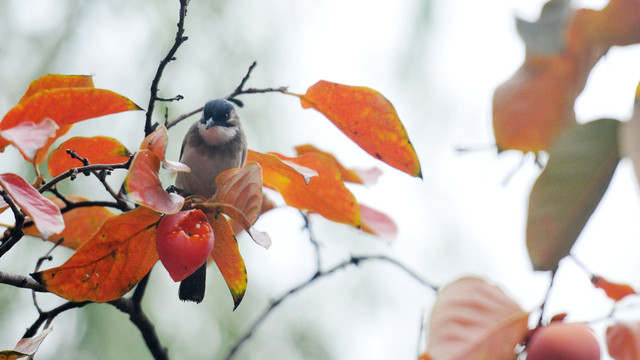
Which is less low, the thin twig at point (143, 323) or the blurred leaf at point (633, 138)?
the blurred leaf at point (633, 138)

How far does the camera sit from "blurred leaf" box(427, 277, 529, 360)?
712 millimetres

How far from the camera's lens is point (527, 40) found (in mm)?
565

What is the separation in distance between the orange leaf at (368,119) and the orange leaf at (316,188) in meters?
0.07

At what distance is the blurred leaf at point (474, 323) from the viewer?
712 mm

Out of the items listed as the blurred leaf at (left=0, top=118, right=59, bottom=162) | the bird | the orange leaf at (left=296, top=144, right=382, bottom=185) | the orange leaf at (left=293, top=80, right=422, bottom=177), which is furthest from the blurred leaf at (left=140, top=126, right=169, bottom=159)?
the bird

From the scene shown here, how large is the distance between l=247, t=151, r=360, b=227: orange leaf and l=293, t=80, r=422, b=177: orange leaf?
0.07 meters

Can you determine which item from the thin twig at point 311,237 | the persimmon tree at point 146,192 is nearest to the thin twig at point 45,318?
the persimmon tree at point 146,192

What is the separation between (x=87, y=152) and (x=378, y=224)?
455 millimetres

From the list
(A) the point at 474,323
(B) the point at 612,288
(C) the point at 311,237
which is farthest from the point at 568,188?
(C) the point at 311,237

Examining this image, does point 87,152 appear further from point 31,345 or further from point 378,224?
point 378,224

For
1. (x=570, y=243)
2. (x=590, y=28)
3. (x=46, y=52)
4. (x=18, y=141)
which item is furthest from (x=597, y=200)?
(x=46, y=52)

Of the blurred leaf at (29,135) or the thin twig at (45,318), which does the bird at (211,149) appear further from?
the blurred leaf at (29,135)

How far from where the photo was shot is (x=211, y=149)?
1.60 m

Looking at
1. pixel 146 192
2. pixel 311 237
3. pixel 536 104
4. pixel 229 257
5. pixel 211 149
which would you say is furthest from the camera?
pixel 211 149
